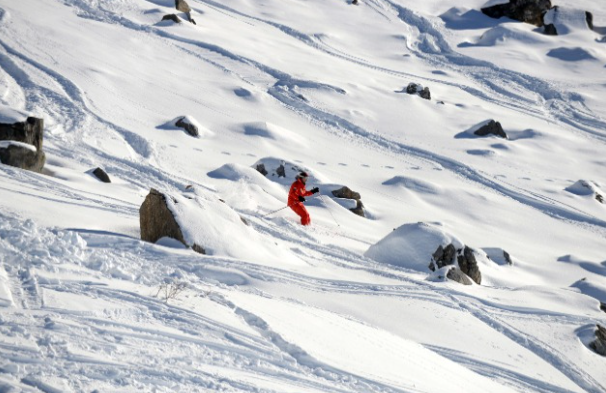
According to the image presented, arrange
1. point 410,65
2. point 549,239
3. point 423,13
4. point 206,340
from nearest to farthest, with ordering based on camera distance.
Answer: point 206,340 < point 549,239 < point 410,65 < point 423,13

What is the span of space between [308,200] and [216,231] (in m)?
6.50

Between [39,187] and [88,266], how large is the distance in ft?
12.4

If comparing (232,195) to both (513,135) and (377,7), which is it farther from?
(377,7)

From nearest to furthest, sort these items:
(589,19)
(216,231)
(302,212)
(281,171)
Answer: (216,231)
(302,212)
(281,171)
(589,19)

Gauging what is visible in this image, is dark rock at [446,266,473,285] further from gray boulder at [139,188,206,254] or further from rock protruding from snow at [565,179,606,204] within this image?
rock protruding from snow at [565,179,606,204]

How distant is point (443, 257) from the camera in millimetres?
10344

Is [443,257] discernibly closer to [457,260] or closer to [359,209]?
[457,260]

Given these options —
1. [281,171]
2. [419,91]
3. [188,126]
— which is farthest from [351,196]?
[419,91]

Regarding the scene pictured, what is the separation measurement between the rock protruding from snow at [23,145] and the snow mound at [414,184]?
9640 mm

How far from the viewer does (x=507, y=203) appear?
17.5 metres

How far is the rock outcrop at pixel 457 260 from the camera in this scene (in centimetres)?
1026

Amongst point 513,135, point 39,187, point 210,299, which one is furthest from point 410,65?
point 210,299

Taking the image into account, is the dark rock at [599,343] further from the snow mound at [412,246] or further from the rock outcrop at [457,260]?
the snow mound at [412,246]

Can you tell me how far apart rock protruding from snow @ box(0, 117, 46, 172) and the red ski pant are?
5.10 meters
